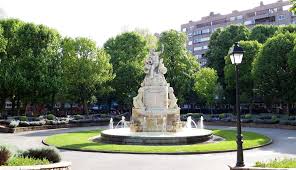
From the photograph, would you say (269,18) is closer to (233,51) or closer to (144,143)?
(144,143)

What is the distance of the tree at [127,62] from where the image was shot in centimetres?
6147

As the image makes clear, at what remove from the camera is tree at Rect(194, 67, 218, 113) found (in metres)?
62.3

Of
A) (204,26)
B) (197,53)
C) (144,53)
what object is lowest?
(144,53)

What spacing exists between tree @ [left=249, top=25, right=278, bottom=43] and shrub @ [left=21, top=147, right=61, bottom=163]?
5596cm

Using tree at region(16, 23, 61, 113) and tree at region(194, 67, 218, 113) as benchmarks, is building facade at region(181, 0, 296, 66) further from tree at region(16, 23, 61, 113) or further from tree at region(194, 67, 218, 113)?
tree at region(16, 23, 61, 113)

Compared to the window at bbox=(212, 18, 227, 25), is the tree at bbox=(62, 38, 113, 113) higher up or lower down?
lower down

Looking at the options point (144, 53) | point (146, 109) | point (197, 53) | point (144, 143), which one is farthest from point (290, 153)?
point (197, 53)

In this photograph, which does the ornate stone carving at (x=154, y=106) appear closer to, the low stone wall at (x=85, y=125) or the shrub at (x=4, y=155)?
the low stone wall at (x=85, y=125)

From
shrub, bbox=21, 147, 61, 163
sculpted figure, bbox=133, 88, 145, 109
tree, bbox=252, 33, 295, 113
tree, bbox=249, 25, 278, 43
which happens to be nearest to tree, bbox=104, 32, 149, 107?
tree, bbox=249, 25, 278, 43

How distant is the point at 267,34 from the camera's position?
6694 cm

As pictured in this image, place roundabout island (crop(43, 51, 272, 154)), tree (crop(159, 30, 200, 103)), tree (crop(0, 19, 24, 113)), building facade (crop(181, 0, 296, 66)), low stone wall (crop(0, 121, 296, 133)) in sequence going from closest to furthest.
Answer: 1. roundabout island (crop(43, 51, 272, 154))
2. low stone wall (crop(0, 121, 296, 133))
3. tree (crop(0, 19, 24, 113))
4. tree (crop(159, 30, 200, 103))
5. building facade (crop(181, 0, 296, 66))

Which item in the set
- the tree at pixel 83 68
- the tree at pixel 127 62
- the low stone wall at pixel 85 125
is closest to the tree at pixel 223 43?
the tree at pixel 127 62

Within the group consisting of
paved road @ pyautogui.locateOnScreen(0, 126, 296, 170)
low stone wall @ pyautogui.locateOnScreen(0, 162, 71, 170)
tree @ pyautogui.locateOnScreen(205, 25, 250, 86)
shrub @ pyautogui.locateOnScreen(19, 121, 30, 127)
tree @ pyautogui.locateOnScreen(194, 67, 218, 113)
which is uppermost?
tree @ pyautogui.locateOnScreen(205, 25, 250, 86)

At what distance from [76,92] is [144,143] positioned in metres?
33.8
